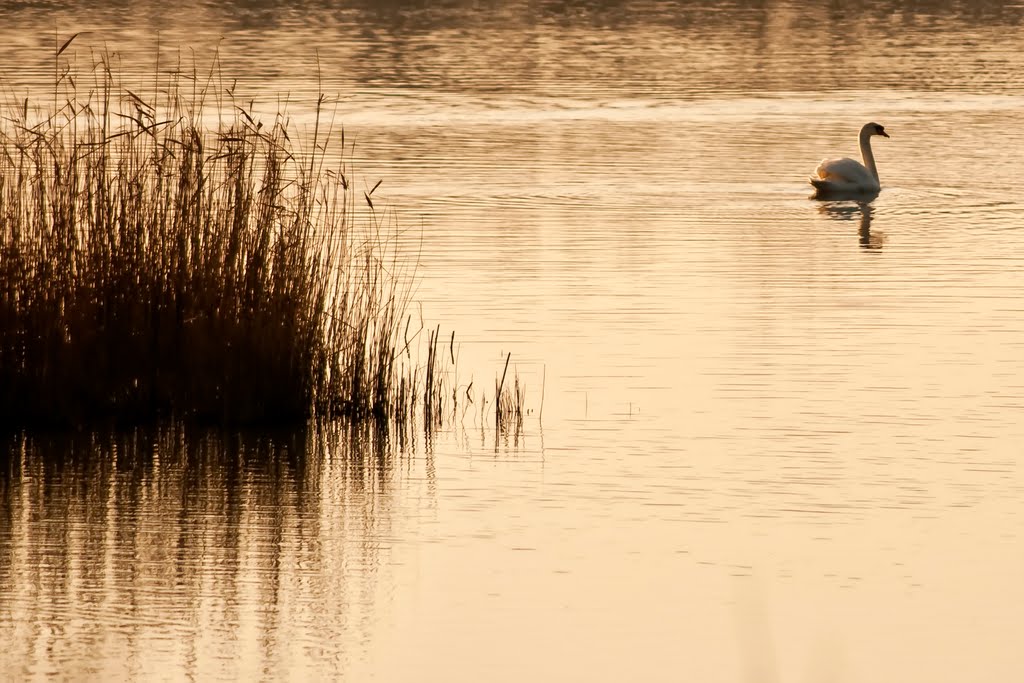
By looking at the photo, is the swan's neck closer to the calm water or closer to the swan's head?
the swan's head

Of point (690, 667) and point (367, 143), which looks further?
point (367, 143)

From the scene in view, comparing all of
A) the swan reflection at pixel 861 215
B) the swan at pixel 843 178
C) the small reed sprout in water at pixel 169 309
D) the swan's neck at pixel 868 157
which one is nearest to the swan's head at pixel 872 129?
the swan's neck at pixel 868 157

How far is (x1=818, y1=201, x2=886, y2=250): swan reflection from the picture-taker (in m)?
19.6

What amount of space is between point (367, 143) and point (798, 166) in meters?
5.20

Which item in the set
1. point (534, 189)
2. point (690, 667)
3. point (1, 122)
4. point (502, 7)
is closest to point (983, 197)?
point (534, 189)

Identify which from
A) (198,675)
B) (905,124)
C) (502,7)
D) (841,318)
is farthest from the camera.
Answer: (502,7)

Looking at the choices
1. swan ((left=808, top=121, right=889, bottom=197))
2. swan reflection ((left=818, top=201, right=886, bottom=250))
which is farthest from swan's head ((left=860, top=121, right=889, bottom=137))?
swan reflection ((left=818, top=201, right=886, bottom=250))

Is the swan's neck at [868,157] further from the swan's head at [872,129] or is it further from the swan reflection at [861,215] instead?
the swan reflection at [861,215]

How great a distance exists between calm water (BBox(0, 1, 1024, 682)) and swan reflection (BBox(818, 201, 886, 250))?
0.07 meters

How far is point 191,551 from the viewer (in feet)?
29.0

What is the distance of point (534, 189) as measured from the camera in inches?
885

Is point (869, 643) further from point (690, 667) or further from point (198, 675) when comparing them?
point (198, 675)

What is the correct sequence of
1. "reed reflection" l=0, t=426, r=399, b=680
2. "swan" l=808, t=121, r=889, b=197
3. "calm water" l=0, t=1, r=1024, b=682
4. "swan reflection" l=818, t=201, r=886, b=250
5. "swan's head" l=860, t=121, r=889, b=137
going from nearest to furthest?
"reed reflection" l=0, t=426, r=399, b=680 < "calm water" l=0, t=1, r=1024, b=682 < "swan reflection" l=818, t=201, r=886, b=250 < "swan" l=808, t=121, r=889, b=197 < "swan's head" l=860, t=121, r=889, b=137

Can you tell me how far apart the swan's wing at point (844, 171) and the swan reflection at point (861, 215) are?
243 millimetres
